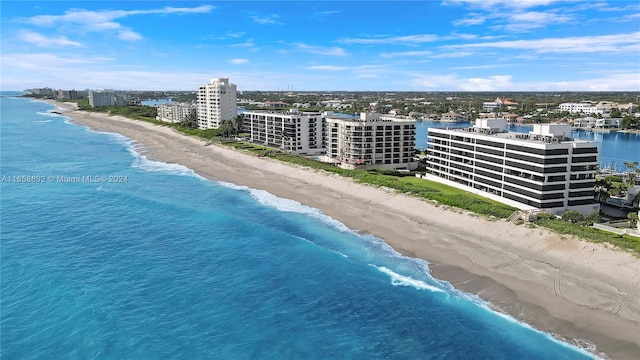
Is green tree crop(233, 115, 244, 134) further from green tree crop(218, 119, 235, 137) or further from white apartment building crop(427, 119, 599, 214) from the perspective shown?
white apartment building crop(427, 119, 599, 214)

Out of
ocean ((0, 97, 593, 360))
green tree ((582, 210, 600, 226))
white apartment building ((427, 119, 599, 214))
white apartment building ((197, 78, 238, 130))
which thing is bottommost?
ocean ((0, 97, 593, 360))

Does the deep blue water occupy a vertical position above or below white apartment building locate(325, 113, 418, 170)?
below

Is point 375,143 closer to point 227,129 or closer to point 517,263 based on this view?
point 517,263

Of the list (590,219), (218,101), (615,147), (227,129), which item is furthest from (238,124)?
(615,147)

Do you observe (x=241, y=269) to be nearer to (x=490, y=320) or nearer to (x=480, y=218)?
(x=490, y=320)

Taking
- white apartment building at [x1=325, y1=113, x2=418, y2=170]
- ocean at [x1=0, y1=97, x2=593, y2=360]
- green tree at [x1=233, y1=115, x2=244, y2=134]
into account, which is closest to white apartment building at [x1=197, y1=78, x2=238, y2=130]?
green tree at [x1=233, y1=115, x2=244, y2=134]

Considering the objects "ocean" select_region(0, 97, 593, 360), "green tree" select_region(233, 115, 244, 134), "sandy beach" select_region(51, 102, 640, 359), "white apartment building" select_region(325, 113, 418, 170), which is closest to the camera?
"ocean" select_region(0, 97, 593, 360)
